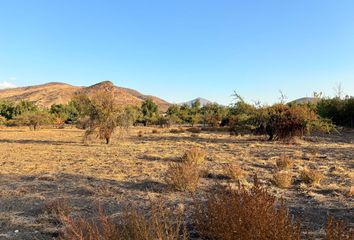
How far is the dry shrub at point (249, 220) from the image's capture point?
155 inches

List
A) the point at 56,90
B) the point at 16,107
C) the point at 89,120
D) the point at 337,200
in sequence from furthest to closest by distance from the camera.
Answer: the point at 56,90
the point at 16,107
the point at 89,120
the point at 337,200

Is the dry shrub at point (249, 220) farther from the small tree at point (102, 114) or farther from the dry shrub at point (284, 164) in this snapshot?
the small tree at point (102, 114)

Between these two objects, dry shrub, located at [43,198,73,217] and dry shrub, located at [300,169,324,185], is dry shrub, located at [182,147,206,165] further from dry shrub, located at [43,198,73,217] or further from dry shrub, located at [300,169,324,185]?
dry shrub, located at [43,198,73,217]

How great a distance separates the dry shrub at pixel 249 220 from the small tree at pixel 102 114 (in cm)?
1968

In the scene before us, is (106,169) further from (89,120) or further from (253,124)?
(253,124)

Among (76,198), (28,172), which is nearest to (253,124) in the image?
(28,172)

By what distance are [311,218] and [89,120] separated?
65.6 feet

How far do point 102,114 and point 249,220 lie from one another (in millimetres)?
20825

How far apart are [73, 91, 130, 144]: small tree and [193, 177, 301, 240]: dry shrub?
19.7 m

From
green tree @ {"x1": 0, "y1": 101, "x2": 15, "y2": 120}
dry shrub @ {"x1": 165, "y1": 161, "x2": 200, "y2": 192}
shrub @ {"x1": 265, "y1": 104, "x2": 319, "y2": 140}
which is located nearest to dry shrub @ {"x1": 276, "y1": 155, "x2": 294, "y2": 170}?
dry shrub @ {"x1": 165, "y1": 161, "x2": 200, "y2": 192}

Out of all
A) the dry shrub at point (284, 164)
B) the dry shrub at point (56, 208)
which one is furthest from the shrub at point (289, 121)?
the dry shrub at point (56, 208)

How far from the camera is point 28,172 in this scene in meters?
12.6

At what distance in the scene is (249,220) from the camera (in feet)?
13.7

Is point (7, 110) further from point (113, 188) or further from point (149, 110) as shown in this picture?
point (113, 188)
